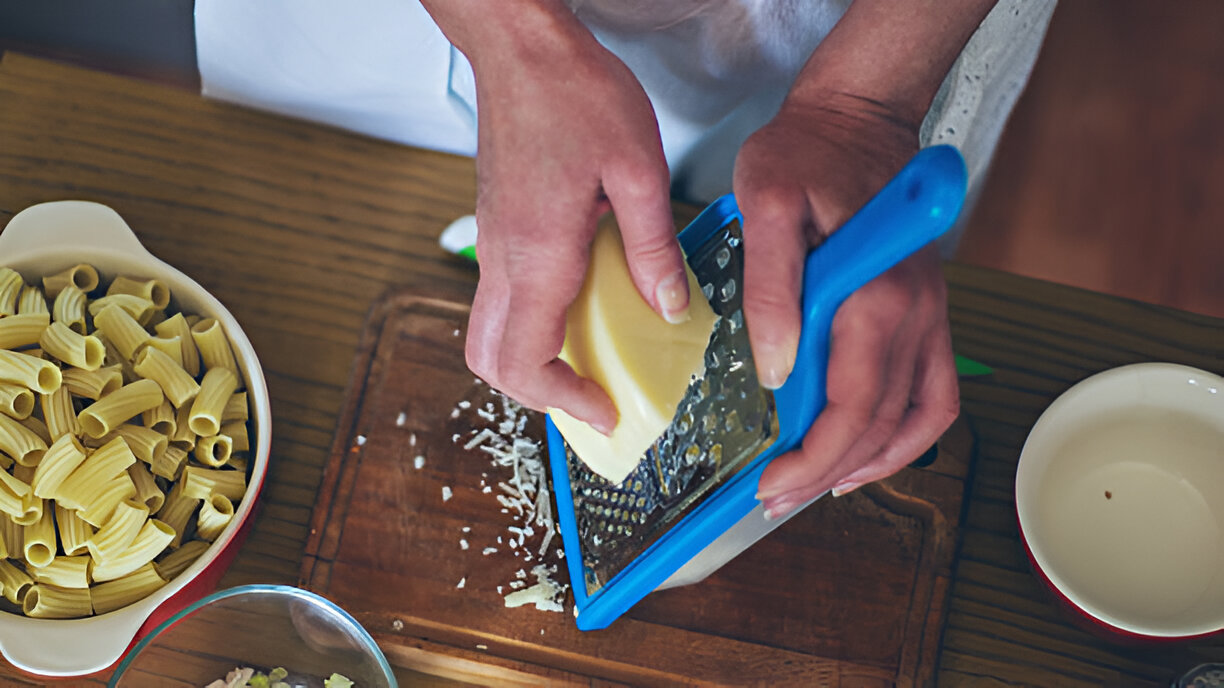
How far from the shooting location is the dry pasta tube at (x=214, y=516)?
80 centimetres

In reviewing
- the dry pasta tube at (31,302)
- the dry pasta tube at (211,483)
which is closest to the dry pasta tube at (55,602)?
the dry pasta tube at (211,483)

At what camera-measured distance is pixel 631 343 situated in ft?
2.19

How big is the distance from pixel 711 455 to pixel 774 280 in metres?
0.17

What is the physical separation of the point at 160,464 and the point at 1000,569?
0.73 m

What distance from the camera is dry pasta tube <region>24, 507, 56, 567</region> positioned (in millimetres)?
766

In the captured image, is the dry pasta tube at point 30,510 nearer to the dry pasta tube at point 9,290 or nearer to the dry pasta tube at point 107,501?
the dry pasta tube at point 107,501

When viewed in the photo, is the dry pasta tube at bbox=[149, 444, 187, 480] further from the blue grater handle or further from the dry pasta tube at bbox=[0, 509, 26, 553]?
the blue grater handle

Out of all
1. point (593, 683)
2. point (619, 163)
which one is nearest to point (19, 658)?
point (593, 683)

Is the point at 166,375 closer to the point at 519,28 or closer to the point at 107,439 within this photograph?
the point at 107,439

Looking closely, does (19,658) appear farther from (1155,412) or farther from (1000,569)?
(1155,412)

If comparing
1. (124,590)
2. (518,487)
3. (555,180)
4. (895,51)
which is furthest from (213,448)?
(895,51)

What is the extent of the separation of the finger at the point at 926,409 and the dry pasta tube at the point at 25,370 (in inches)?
24.4

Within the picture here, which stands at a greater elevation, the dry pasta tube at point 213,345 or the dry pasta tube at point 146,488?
the dry pasta tube at point 213,345

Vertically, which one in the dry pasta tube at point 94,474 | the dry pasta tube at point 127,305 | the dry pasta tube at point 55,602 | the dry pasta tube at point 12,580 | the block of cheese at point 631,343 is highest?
the block of cheese at point 631,343
